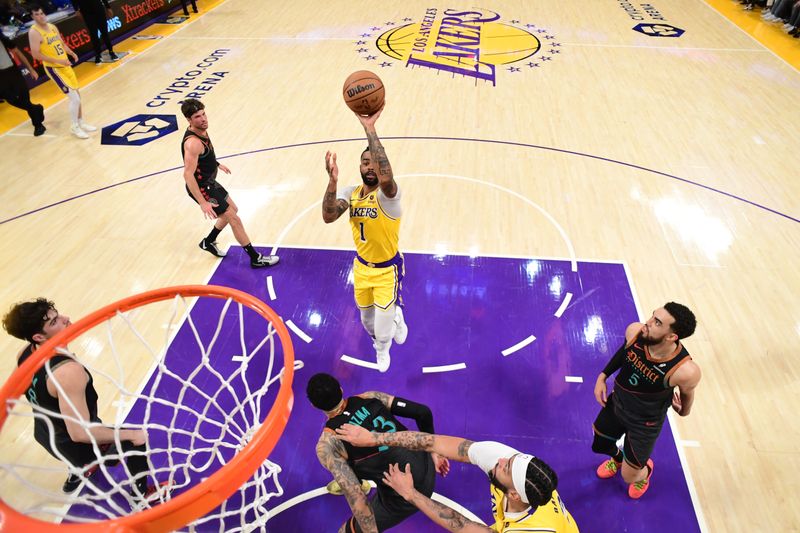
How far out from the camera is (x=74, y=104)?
8234 millimetres

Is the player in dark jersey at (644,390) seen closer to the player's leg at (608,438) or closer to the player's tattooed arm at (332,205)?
the player's leg at (608,438)

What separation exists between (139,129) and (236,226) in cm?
459

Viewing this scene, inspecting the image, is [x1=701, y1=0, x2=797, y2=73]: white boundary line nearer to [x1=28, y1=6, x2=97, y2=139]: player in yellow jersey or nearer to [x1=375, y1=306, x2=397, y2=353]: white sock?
[x1=375, y1=306, x2=397, y2=353]: white sock

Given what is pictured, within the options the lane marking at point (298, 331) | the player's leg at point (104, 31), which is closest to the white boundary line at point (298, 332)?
the lane marking at point (298, 331)

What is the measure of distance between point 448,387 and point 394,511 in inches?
59.5

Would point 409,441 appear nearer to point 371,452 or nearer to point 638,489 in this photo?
point 371,452

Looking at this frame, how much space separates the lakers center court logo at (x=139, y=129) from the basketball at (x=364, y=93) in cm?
621

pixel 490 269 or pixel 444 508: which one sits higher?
pixel 444 508

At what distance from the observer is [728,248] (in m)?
5.94

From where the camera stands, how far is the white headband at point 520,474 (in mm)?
2404

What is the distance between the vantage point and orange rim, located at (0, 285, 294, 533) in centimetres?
193

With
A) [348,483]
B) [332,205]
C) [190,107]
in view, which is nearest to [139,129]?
[190,107]

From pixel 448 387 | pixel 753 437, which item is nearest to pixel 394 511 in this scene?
pixel 448 387

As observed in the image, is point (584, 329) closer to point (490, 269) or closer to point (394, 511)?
point (490, 269)
